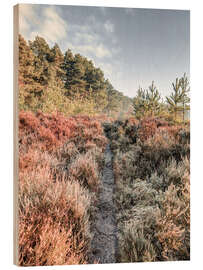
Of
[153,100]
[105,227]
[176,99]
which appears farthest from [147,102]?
[105,227]

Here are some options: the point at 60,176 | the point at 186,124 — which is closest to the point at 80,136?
the point at 60,176

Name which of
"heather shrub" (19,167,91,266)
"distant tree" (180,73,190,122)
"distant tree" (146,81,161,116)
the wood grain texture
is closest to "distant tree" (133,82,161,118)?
"distant tree" (146,81,161,116)

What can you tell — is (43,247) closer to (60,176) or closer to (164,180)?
(60,176)

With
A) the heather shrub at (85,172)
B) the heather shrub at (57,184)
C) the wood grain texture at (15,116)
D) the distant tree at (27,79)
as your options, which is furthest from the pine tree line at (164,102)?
the wood grain texture at (15,116)

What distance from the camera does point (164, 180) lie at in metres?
2.96

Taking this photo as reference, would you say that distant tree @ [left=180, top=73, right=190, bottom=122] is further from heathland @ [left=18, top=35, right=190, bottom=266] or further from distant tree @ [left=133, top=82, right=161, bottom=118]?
distant tree @ [left=133, top=82, right=161, bottom=118]

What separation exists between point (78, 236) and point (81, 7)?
2.31 meters

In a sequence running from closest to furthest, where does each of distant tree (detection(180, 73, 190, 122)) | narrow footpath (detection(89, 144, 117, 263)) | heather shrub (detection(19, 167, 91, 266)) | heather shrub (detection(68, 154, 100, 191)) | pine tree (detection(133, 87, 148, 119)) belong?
heather shrub (detection(19, 167, 91, 266)), narrow footpath (detection(89, 144, 117, 263)), heather shrub (detection(68, 154, 100, 191)), pine tree (detection(133, 87, 148, 119)), distant tree (detection(180, 73, 190, 122))

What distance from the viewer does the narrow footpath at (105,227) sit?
8.75ft

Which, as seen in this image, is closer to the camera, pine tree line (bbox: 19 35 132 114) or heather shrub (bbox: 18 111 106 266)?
heather shrub (bbox: 18 111 106 266)

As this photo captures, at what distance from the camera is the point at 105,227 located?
274cm

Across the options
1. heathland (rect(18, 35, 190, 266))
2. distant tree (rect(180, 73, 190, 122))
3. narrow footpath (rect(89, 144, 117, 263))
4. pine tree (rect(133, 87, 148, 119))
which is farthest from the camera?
distant tree (rect(180, 73, 190, 122))

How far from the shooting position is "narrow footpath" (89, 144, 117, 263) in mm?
2666

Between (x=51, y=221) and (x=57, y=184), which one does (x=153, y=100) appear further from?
(x=51, y=221)
